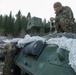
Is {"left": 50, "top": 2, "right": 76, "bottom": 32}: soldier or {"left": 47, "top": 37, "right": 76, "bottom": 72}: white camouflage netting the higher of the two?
{"left": 50, "top": 2, "right": 76, "bottom": 32}: soldier

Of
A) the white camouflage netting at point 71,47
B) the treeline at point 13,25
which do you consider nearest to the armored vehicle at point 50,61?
the white camouflage netting at point 71,47

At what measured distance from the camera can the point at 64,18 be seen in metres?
5.72

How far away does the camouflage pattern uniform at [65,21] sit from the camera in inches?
223

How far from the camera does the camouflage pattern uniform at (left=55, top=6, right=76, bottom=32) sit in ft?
18.6

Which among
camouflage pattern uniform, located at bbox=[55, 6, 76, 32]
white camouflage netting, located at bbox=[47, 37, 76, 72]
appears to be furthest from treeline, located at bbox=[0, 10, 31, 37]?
white camouflage netting, located at bbox=[47, 37, 76, 72]

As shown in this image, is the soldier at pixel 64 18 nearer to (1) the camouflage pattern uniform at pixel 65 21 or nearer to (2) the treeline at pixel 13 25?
Result: (1) the camouflage pattern uniform at pixel 65 21

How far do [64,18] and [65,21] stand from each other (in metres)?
0.11

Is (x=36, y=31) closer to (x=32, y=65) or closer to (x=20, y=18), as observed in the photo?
(x=32, y=65)

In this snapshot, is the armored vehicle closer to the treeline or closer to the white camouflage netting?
the white camouflage netting

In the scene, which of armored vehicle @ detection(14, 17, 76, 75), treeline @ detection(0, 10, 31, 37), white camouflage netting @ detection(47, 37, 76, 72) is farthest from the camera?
treeline @ detection(0, 10, 31, 37)

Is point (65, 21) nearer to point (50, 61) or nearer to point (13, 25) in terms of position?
point (50, 61)

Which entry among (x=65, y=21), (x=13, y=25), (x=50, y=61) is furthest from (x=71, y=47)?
(x=13, y=25)

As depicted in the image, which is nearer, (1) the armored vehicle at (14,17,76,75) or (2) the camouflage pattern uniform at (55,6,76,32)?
(1) the armored vehicle at (14,17,76,75)

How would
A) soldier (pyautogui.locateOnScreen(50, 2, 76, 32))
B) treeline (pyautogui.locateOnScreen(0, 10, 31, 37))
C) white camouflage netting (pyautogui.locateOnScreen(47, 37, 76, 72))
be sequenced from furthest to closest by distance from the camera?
treeline (pyautogui.locateOnScreen(0, 10, 31, 37)) < soldier (pyautogui.locateOnScreen(50, 2, 76, 32)) < white camouflage netting (pyautogui.locateOnScreen(47, 37, 76, 72))
